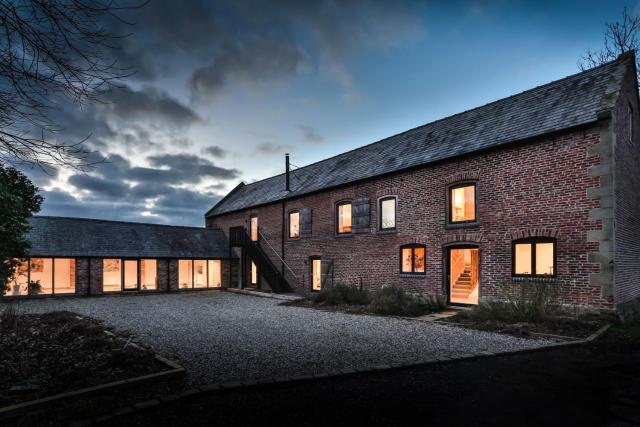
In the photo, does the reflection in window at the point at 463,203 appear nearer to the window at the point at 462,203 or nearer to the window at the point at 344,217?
the window at the point at 462,203

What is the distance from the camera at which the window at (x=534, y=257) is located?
11.4 metres

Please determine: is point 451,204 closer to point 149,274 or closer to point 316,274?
point 316,274

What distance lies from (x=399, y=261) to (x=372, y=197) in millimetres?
3131

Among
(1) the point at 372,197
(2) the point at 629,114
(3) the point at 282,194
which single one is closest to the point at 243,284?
(3) the point at 282,194

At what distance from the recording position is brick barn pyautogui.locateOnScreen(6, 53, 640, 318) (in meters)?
10.9

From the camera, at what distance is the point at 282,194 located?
23688mm

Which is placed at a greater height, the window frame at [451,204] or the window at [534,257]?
the window frame at [451,204]

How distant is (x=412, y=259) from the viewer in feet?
50.4

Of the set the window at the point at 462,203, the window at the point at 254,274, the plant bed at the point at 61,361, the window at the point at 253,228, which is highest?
the window at the point at 462,203

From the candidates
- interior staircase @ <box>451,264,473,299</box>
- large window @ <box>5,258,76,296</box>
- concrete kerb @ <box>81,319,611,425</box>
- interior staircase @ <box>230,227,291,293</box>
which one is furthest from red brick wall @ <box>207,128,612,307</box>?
large window @ <box>5,258,76,296</box>

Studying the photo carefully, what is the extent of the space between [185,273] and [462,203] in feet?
58.3

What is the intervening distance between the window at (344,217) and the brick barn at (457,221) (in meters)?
0.09

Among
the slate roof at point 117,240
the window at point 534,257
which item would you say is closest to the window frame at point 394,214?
the window at point 534,257

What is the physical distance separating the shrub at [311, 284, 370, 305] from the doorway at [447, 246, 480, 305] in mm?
3136
